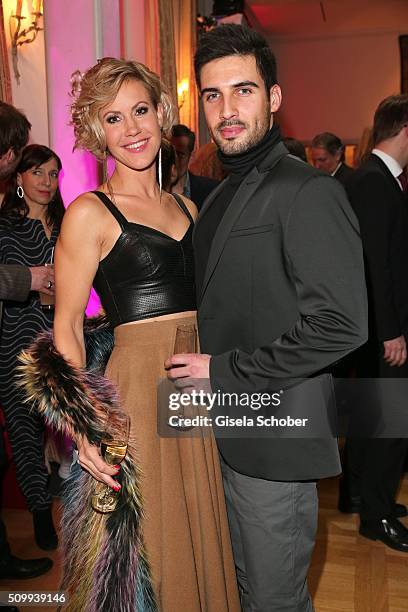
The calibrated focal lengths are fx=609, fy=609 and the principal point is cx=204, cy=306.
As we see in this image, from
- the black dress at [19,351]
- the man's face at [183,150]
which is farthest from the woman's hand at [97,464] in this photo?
the man's face at [183,150]

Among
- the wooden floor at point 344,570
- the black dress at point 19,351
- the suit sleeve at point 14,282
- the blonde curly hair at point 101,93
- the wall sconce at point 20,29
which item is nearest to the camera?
the blonde curly hair at point 101,93

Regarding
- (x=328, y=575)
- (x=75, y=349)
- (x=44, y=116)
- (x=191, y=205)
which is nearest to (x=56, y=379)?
(x=75, y=349)

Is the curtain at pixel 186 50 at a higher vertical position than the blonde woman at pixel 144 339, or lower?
higher

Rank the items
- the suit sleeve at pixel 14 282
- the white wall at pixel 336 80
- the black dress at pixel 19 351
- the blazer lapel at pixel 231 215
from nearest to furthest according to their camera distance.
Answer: the blazer lapel at pixel 231 215, the suit sleeve at pixel 14 282, the black dress at pixel 19 351, the white wall at pixel 336 80

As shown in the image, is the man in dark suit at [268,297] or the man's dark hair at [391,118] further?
the man's dark hair at [391,118]

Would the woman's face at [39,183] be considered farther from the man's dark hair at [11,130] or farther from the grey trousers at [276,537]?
the grey trousers at [276,537]

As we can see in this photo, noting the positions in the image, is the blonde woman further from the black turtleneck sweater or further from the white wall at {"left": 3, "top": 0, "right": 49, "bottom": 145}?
the white wall at {"left": 3, "top": 0, "right": 49, "bottom": 145}

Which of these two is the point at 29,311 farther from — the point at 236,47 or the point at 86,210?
the point at 236,47

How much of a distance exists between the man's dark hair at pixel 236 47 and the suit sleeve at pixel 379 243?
1.33 meters

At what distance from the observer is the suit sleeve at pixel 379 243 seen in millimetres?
2656

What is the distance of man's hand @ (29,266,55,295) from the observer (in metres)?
2.40

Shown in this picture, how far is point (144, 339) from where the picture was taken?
162 centimetres

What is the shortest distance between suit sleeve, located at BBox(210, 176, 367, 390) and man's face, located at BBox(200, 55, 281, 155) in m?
0.23

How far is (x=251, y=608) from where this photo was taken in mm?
1526
